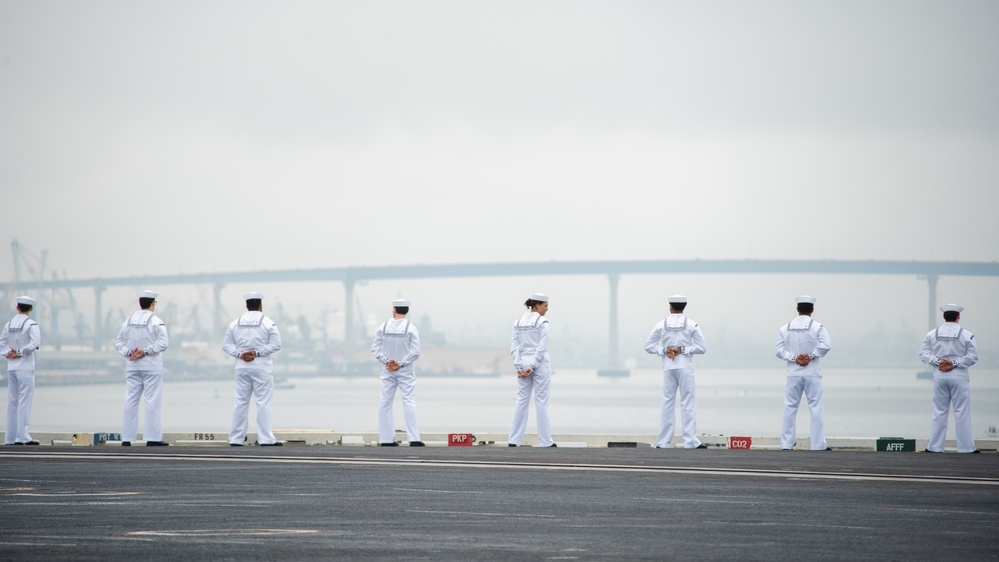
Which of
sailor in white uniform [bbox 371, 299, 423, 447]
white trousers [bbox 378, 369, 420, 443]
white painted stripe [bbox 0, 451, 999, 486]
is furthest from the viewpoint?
sailor in white uniform [bbox 371, 299, 423, 447]

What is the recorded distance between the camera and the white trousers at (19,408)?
17.9 metres

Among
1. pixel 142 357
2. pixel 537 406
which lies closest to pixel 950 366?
pixel 537 406

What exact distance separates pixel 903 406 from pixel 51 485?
106 metres

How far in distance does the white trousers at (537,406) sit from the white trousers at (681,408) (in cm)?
152

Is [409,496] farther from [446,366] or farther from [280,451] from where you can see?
[446,366]

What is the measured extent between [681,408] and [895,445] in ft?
8.88

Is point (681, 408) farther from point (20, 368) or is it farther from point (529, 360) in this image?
point (20, 368)

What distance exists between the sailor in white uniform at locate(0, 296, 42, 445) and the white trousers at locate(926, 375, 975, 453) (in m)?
12.0

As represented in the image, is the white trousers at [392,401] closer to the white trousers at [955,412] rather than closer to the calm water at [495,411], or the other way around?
the white trousers at [955,412]

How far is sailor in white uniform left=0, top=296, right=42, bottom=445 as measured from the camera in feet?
59.0

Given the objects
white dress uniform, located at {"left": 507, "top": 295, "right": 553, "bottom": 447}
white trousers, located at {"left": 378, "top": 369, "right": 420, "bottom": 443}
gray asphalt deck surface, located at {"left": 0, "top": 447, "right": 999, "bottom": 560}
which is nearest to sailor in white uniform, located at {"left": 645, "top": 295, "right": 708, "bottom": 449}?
white dress uniform, located at {"left": 507, "top": 295, "right": 553, "bottom": 447}

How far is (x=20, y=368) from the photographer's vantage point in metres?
18.5

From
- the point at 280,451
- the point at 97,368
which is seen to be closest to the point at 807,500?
the point at 280,451

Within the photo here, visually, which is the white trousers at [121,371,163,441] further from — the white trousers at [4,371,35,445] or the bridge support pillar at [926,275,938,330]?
the bridge support pillar at [926,275,938,330]
